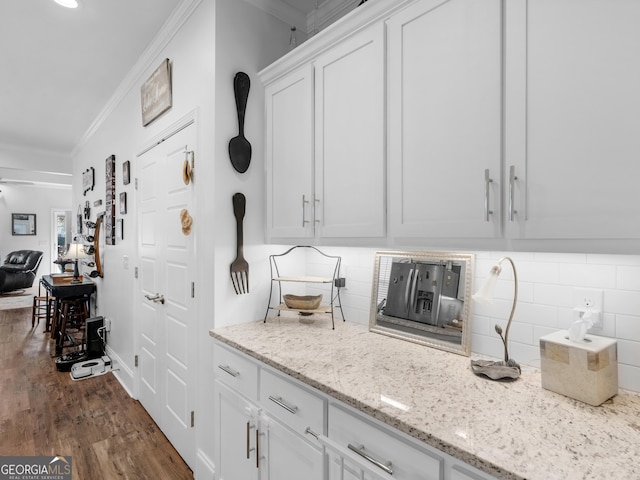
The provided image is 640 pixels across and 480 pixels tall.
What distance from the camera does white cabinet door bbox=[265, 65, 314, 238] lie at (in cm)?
175

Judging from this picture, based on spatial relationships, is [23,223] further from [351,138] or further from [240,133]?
[351,138]

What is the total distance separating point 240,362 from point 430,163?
121 centimetres

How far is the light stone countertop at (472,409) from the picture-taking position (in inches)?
30.6

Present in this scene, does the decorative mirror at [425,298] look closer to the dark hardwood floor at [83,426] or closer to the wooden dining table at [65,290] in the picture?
the dark hardwood floor at [83,426]

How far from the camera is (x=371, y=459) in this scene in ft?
3.38

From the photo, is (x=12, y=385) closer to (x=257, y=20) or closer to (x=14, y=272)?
(x=257, y=20)

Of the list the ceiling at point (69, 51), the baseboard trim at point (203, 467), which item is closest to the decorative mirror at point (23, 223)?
the ceiling at point (69, 51)

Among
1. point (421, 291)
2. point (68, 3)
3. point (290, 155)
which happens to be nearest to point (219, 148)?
point (290, 155)

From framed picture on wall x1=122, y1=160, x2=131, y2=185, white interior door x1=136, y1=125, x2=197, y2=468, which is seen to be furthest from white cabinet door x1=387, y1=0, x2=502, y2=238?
framed picture on wall x1=122, y1=160, x2=131, y2=185

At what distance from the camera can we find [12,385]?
3303 millimetres

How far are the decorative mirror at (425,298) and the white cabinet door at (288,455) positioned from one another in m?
0.64

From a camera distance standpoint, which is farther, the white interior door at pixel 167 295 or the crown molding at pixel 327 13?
the white interior door at pixel 167 295

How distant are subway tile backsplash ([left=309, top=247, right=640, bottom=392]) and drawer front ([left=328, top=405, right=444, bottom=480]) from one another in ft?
2.11

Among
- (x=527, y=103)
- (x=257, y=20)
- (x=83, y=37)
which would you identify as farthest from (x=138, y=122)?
(x=527, y=103)
